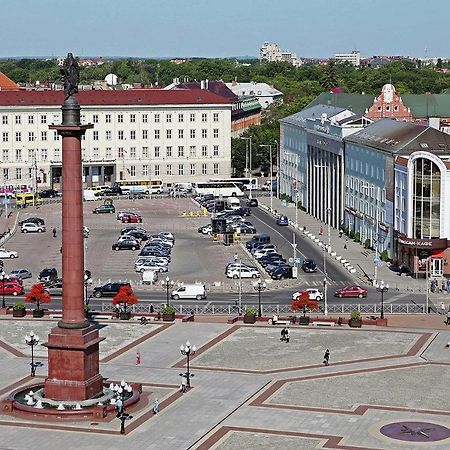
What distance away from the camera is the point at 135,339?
8525 cm

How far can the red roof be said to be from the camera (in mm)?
192375

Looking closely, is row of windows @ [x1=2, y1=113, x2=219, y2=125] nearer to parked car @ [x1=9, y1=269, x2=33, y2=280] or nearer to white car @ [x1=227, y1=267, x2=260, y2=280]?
parked car @ [x1=9, y1=269, x2=33, y2=280]

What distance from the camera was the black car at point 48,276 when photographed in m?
110

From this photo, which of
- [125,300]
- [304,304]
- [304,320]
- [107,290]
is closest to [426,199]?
[304,320]

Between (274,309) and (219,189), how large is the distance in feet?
284

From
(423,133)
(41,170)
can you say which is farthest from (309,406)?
(41,170)

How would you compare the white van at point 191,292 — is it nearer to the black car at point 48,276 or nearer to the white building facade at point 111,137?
the black car at point 48,276

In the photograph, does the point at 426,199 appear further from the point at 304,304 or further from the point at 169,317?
the point at 169,317

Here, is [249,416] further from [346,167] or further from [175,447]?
[346,167]

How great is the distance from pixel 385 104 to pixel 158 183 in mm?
39901

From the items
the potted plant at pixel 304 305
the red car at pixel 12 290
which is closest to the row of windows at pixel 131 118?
the red car at pixel 12 290

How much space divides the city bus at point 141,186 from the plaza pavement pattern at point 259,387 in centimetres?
9784

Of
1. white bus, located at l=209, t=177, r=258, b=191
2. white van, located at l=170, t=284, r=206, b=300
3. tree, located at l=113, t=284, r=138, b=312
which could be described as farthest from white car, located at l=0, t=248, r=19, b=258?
white bus, located at l=209, t=177, r=258, b=191

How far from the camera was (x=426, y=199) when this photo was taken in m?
114
